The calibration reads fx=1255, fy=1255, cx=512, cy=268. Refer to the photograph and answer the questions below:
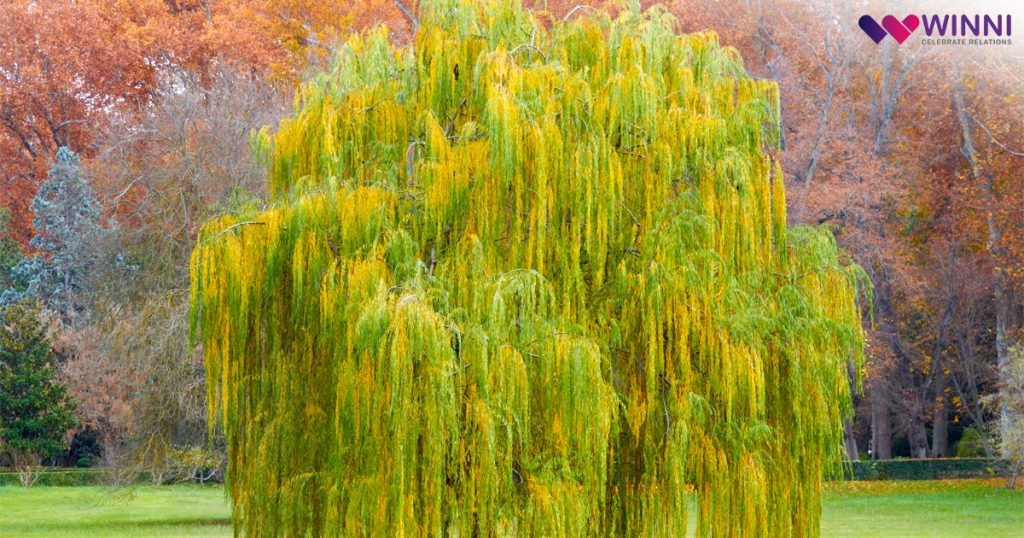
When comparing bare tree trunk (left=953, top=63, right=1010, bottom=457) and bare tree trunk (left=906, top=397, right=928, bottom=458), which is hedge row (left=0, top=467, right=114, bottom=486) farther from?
bare tree trunk (left=953, top=63, right=1010, bottom=457)

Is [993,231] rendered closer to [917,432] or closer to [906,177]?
[906,177]

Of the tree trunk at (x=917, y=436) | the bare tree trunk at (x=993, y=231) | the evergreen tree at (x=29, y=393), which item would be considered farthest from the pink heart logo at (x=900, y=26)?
the evergreen tree at (x=29, y=393)

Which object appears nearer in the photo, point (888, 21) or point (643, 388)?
point (643, 388)

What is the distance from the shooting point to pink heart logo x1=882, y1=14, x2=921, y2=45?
3025 cm

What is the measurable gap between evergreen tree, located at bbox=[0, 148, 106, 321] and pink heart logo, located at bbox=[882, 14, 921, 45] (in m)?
20.8

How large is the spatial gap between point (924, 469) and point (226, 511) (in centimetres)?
1724

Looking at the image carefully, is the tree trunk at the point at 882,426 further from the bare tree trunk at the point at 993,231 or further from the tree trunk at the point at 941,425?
the bare tree trunk at the point at 993,231

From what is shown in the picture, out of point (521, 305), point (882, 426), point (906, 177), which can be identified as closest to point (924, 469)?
point (882, 426)

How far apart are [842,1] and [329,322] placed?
2620cm

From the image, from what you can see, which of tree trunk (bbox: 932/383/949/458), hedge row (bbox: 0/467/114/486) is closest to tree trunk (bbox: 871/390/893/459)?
tree trunk (bbox: 932/383/949/458)

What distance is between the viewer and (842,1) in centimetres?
3212

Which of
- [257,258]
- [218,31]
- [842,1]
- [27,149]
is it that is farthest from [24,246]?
[257,258]

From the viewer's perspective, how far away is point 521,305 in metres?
8.64

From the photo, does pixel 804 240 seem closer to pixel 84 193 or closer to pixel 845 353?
pixel 845 353
